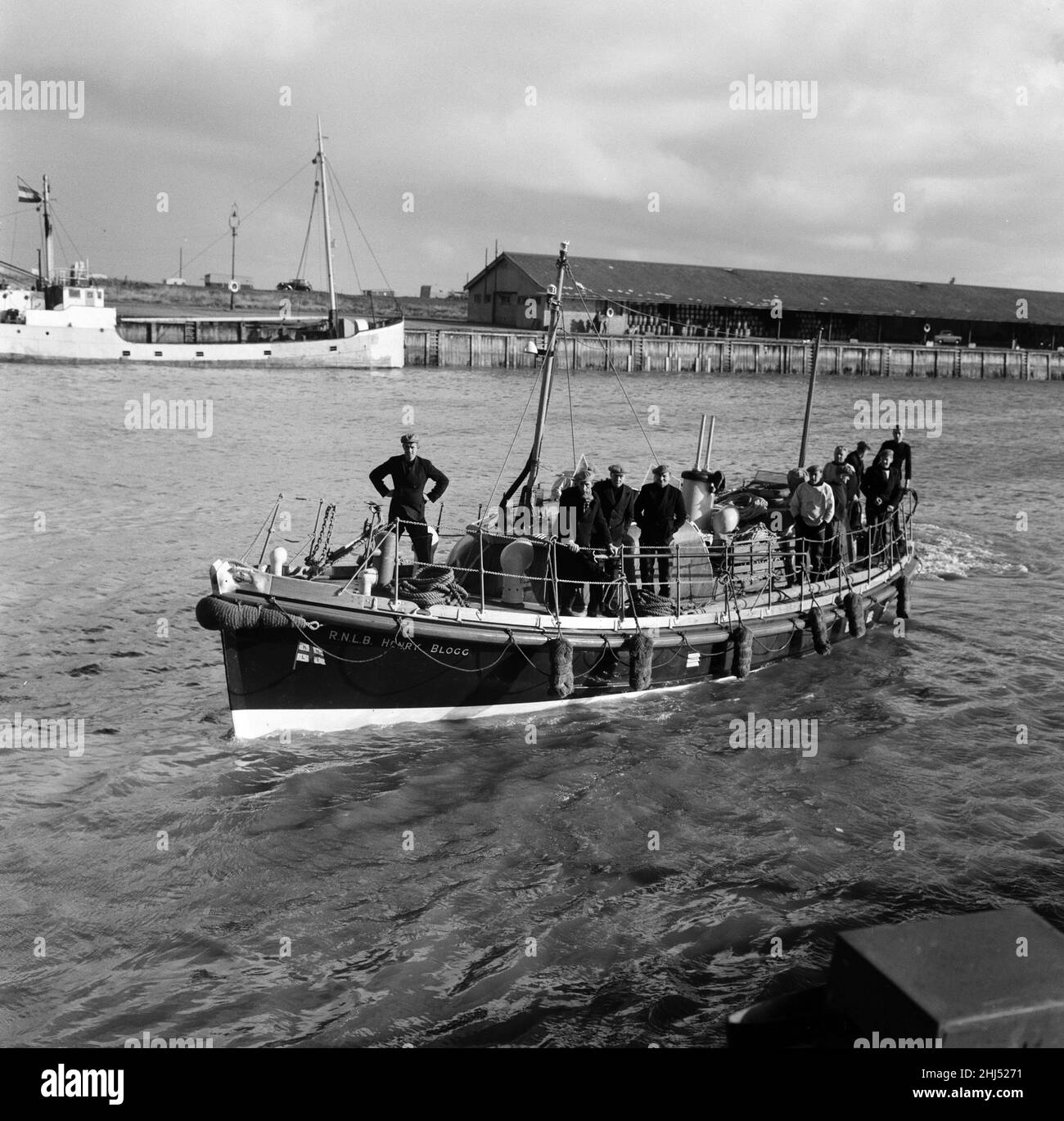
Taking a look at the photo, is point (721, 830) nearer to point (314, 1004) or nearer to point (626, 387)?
point (314, 1004)

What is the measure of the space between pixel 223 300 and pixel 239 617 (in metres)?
97.1

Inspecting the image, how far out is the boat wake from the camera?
22406mm

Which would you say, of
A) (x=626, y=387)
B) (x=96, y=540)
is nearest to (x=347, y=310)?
(x=626, y=387)

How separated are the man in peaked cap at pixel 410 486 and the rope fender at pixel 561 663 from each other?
84.2 inches

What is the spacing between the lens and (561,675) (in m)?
12.1

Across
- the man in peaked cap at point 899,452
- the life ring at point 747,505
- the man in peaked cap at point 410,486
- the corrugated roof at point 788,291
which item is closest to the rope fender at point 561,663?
the man in peaked cap at point 410,486

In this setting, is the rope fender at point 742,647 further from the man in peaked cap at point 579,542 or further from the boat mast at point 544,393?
the boat mast at point 544,393

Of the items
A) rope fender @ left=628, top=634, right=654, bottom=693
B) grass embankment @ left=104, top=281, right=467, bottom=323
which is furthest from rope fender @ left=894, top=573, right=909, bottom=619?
grass embankment @ left=104, top=281, right=467, bottom=323

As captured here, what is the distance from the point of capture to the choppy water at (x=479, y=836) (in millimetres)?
7656

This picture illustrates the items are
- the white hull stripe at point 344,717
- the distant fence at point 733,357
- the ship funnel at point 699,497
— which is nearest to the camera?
the white hull stripe at point 344,717

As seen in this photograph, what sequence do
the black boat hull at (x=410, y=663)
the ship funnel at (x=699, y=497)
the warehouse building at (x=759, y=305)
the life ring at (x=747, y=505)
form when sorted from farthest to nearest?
the warehouse building at (x=759, y=305), the life ring at (x=747, y=505), the ship funnel at (x=699, y=497), the black boat hull at (x=410, y=663)

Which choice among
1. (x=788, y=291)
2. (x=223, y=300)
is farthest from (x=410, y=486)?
(x=223, y=300)

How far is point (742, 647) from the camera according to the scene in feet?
44.4

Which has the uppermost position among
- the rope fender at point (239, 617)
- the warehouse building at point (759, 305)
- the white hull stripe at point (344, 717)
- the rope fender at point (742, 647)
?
the warehouse building at point (759, 305)
